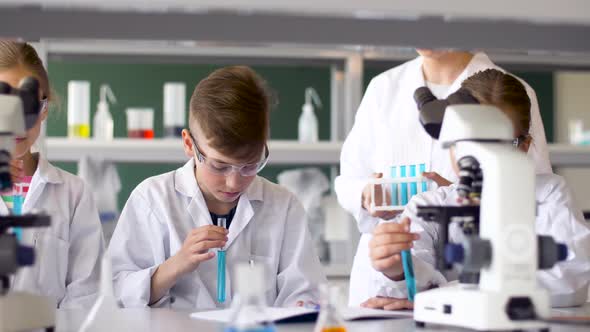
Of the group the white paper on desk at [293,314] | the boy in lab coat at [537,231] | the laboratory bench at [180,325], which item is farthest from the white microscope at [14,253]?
the boy in lab coat at [537,231]

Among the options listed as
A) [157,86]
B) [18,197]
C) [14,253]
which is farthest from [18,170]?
[157,86]

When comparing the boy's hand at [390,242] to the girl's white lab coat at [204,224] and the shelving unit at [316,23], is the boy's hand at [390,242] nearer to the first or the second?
the girl's white lab coat at [204,224]

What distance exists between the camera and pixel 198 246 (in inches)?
75.6

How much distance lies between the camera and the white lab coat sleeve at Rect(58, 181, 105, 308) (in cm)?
202

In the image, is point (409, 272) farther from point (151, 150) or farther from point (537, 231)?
point (151, 150)

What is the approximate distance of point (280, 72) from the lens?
16.4ft

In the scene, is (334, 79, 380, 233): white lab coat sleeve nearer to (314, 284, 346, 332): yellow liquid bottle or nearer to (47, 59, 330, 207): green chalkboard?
(314, 284, 346, 332): yellow liquid bottle

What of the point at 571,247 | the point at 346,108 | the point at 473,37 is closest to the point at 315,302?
the point at 571,247

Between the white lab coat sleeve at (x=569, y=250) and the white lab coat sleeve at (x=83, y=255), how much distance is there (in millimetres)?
1182

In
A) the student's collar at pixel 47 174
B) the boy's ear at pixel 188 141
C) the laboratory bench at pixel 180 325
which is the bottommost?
the laboratory bench at pixel 180 325

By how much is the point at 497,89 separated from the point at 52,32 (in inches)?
51.4

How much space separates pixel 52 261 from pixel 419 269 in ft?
3.21

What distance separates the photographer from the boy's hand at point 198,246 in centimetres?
192

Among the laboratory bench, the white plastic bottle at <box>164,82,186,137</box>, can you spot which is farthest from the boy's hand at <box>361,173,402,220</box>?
the white plastic bottle at <box>164,82,186,137</box>
